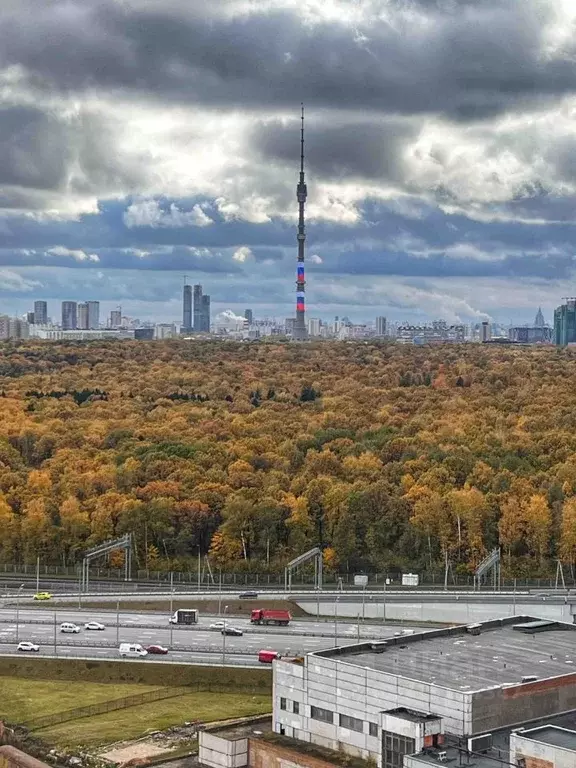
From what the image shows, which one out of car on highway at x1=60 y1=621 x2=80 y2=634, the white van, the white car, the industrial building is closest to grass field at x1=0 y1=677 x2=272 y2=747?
the white van

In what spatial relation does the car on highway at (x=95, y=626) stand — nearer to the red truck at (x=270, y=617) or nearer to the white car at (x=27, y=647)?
the white car at (x=27, y=647)

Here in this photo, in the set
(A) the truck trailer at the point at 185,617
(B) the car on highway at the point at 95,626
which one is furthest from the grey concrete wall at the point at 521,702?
(B) the car on highway at the point at 95,626

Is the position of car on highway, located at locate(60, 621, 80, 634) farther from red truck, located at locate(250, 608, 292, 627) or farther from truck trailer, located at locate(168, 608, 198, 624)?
red truck, located at locate(250, 608, 292, 627)

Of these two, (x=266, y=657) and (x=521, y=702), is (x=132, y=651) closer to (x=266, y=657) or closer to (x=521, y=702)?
(x=266, y=657)

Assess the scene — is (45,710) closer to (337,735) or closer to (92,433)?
(337,735)

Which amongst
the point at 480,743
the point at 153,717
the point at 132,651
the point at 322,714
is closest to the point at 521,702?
the point at 480,743

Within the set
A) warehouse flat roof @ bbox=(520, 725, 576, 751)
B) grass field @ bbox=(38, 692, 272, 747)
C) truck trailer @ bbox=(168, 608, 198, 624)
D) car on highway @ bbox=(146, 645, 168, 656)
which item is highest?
warehouse flat roof @ bbox=(520, 725, 576, 751)
